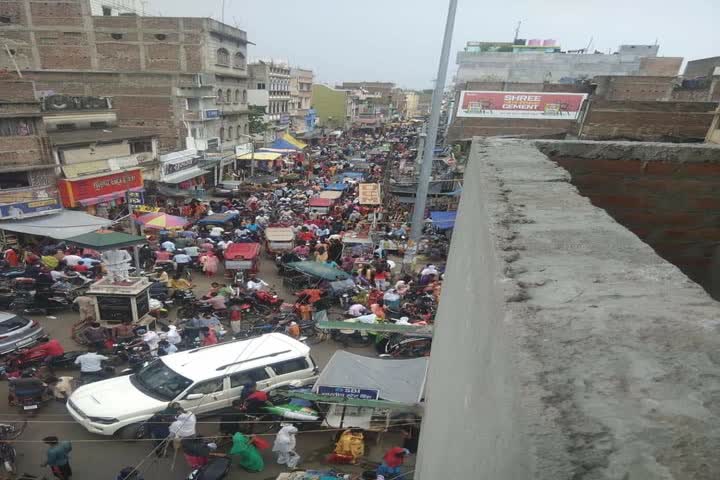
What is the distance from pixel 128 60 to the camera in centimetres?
2961

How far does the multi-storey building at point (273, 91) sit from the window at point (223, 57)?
7.97m

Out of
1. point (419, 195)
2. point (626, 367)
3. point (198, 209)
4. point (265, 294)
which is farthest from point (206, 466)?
point (198, 209)

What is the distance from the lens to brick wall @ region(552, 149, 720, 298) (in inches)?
109

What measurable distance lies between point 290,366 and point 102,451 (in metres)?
3.19


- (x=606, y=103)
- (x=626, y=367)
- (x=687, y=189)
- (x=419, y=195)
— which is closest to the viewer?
(x=626, y=367)

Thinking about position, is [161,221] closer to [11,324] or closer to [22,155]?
[22,155]

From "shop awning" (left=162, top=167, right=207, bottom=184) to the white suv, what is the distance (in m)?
18.2

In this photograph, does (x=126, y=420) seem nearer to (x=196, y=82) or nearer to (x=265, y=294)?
(x=265, y=294)

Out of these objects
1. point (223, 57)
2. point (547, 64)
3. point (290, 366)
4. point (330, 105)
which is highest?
point (547, 64)

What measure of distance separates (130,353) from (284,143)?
1214 inches

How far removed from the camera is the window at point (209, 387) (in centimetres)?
725

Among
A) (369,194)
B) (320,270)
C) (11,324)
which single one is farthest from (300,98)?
(11,324)

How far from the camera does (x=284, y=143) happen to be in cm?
3812

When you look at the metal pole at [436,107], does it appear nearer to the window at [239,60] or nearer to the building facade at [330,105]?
the window at [239,60]
